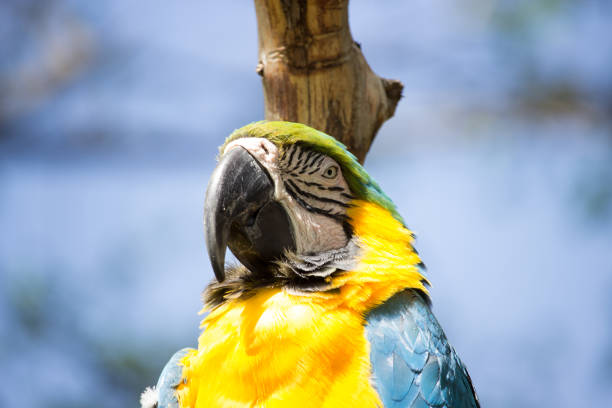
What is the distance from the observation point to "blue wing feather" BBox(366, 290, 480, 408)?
210cm

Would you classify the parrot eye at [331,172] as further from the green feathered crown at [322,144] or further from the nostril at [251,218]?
the nostril at [251,218]

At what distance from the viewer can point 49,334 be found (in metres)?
6.50

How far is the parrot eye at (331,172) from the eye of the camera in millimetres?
2411

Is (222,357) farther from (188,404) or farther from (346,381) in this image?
(346,381)

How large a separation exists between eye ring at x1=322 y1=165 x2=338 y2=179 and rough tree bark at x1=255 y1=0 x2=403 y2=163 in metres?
0.42

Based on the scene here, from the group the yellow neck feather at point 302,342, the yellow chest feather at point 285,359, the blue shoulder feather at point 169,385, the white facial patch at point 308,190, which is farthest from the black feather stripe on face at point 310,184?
the blue shoulder feather at point 169,385

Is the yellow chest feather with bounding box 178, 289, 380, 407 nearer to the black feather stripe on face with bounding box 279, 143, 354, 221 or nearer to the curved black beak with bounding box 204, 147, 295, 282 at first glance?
the curved black beak with bounding box 204, 147, 295, 282

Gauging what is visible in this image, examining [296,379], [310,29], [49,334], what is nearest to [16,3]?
[49,334]

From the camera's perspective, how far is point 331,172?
2422 mm

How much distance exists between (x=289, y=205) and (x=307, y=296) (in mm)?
364

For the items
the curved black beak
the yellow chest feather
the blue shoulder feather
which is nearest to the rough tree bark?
the curved black beak

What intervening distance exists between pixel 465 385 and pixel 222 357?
3.19 ft

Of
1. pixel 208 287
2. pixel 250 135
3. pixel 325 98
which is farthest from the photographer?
pixel 325 98

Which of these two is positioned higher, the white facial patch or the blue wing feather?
the white facial patch
